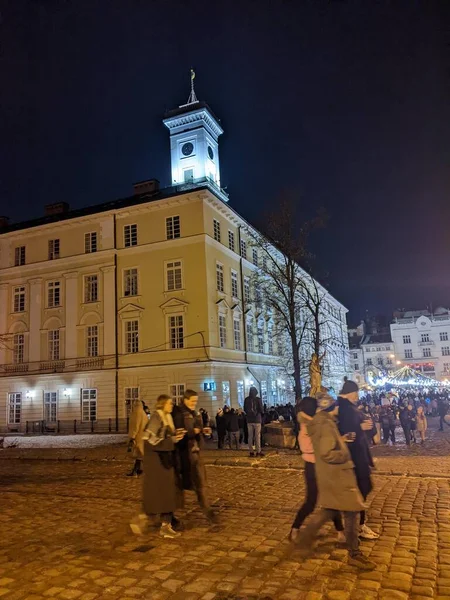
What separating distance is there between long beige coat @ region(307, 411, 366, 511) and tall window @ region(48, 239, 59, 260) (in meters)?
35.6

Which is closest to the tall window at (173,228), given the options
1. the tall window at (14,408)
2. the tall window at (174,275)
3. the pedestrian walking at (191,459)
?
the tall window at (174,275)

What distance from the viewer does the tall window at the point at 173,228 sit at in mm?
34938

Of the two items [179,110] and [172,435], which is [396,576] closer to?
[172,435]

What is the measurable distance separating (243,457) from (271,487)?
16.2ft

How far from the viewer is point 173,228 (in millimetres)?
35156

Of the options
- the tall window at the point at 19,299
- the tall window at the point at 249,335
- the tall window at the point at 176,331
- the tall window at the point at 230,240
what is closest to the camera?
the tall window at the point at 176,331

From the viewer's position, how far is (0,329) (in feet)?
127

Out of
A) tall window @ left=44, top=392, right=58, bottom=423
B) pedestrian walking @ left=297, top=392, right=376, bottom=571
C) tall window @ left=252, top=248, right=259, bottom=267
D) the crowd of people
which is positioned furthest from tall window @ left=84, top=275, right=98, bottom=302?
pedestrian walking @ left=297, top=392, right=376, bottom=571

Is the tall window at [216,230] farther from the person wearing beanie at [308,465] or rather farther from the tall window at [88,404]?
the person wearing beanie at [308,465]

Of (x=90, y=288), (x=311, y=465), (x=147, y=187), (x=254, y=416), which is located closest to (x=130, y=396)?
(x=90, y=288)

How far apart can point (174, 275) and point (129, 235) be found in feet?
16.4

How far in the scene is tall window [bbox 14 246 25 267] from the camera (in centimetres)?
3953

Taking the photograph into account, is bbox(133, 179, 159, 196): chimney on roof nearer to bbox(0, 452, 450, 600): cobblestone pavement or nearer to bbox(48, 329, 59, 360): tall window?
bbox(48, 329, 59, 360): tall window

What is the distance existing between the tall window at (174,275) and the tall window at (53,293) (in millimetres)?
9111
